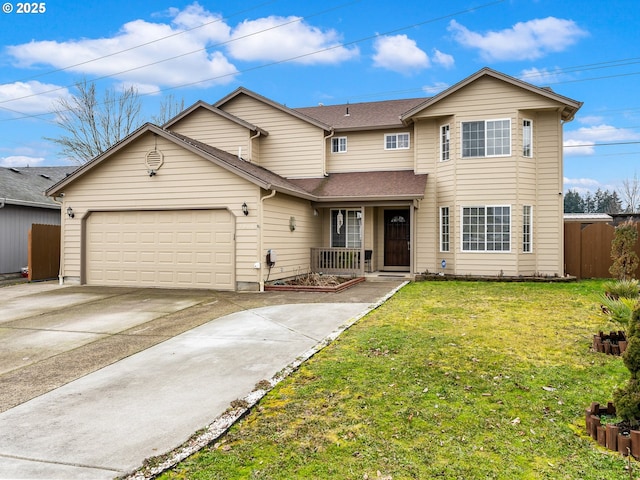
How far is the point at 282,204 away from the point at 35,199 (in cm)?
1170

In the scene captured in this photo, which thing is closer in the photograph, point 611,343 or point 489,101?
point 611,343

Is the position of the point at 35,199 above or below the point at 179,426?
above

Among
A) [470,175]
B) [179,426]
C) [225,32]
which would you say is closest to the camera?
[179,426]

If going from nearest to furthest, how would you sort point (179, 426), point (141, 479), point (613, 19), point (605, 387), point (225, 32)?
point (141, 479) → point (179, 426) → point (605, 387) → point (225, 32) → point (613, 19)

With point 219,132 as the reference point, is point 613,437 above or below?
below

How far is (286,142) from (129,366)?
512 inches

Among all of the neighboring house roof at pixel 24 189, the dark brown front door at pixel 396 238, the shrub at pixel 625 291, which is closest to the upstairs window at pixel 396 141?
the dark brown front door at pixel 396 238

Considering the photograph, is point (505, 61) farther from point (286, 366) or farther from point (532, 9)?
point (286, 366)

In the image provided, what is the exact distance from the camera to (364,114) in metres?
18.0

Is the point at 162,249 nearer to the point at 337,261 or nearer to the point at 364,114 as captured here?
the point at 337,261

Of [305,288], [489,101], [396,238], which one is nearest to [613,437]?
[305,288]

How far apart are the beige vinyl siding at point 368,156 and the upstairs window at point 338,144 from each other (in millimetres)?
125

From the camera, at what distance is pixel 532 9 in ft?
61.5

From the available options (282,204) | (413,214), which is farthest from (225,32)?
(413,214)
